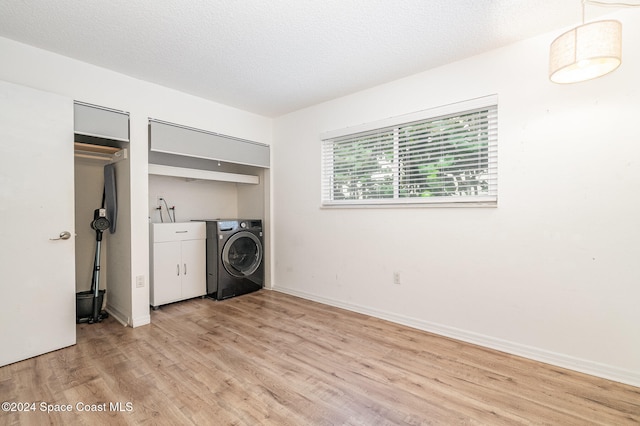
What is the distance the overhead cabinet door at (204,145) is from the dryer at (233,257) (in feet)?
2.73

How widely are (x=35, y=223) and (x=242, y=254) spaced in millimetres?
2176

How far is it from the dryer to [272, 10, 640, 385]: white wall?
1.60 metres

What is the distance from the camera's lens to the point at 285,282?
161 inches

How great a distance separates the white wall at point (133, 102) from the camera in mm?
2344

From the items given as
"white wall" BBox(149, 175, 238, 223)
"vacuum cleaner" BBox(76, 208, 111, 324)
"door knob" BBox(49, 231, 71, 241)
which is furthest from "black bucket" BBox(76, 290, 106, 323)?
"white wall" BBox(149, 175, 238, 223)

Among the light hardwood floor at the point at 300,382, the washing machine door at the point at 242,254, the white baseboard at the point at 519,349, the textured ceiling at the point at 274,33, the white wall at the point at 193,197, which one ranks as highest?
the textured ceiling at the point at 274,33

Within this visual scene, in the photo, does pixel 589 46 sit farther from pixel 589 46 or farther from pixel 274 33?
pixel 274 33

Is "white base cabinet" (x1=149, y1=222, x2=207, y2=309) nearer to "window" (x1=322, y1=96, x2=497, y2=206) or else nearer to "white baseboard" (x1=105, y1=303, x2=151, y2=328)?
"white baseboard" (x1=105, y1=303, x2=151, y2=328)

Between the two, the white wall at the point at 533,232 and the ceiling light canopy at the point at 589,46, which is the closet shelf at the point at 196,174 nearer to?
the white wall at the point at 533,232

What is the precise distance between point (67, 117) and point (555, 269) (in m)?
4.04

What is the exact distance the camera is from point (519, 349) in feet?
7.50

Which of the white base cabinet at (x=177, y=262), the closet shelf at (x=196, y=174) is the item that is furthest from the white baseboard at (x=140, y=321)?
the closet shelf at (x=196, y=174)

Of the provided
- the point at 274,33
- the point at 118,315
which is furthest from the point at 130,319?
the point at 274,33

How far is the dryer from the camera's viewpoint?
3715 millimetres
